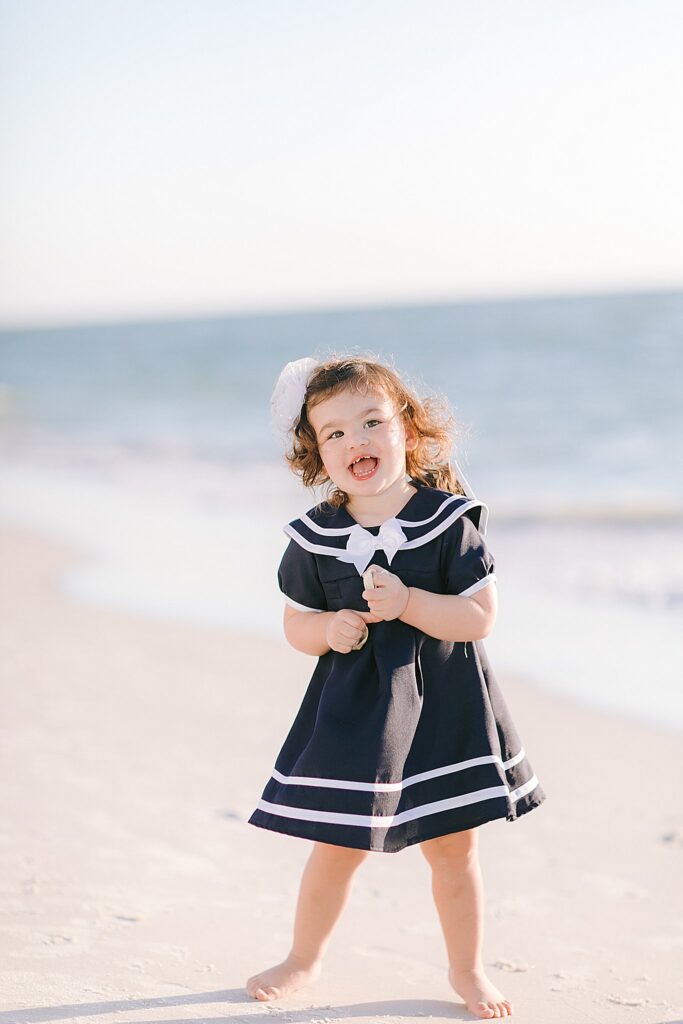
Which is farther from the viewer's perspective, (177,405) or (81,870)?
(177,405)

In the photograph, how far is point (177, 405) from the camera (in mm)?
17344

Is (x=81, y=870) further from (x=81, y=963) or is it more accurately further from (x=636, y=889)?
(x=636, y=889)

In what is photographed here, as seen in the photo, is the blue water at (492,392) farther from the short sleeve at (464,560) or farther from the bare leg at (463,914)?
the bare leg at (463,914)

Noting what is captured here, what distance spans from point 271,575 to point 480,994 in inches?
160

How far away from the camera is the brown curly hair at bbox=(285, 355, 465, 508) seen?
92.2 inches

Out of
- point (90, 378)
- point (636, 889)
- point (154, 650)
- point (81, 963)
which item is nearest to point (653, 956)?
point (636, 889)

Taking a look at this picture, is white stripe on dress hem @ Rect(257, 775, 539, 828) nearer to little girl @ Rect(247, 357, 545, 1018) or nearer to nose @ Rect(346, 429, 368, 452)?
little girl @ Rect(247, 357, 545, 1018)

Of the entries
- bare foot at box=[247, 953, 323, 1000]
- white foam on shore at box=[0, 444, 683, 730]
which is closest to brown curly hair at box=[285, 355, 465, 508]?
bare foot at box=[247, 953, 323, 1000]

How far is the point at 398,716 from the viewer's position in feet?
7.14

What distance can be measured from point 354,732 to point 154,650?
111 inches

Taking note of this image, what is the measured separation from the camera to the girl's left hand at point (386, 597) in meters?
2.17

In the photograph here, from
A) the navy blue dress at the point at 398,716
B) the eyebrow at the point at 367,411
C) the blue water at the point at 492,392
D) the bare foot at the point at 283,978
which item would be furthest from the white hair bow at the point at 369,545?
the bare foot at the point at 283,978

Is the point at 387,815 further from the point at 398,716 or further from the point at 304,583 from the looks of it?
the point at 304,583

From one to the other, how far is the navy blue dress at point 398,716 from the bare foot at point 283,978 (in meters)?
0.35
